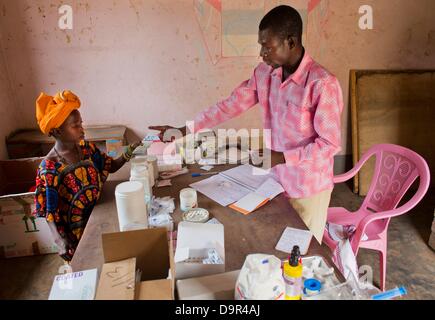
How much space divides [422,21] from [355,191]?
1.76 meters

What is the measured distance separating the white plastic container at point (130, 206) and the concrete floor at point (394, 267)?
4.21 feet

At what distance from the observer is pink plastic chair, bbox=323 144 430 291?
179 centimetres

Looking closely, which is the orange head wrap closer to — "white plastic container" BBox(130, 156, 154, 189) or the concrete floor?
"white plastic container" BBox(130, 156, 154, 189)

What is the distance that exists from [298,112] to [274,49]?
0.31 metres

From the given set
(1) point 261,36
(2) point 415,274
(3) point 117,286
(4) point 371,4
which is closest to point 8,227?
(3) point 117,286

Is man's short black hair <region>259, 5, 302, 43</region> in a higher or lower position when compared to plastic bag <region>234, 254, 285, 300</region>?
higher

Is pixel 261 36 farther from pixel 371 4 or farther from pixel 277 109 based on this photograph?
pixel 371 4

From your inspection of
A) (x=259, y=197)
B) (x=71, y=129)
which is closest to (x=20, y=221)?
(x=71, y=129)

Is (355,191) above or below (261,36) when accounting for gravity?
below

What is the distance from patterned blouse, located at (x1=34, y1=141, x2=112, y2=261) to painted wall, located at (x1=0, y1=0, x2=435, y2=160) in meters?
1.49

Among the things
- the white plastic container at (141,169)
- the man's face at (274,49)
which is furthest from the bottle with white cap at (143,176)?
the man's face at (274,49)

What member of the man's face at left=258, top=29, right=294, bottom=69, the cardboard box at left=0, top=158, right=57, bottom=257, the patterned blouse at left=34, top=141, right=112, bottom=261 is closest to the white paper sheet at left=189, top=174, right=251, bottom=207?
the patterned blouse at left=34, top=141, right=112, bottom=261
